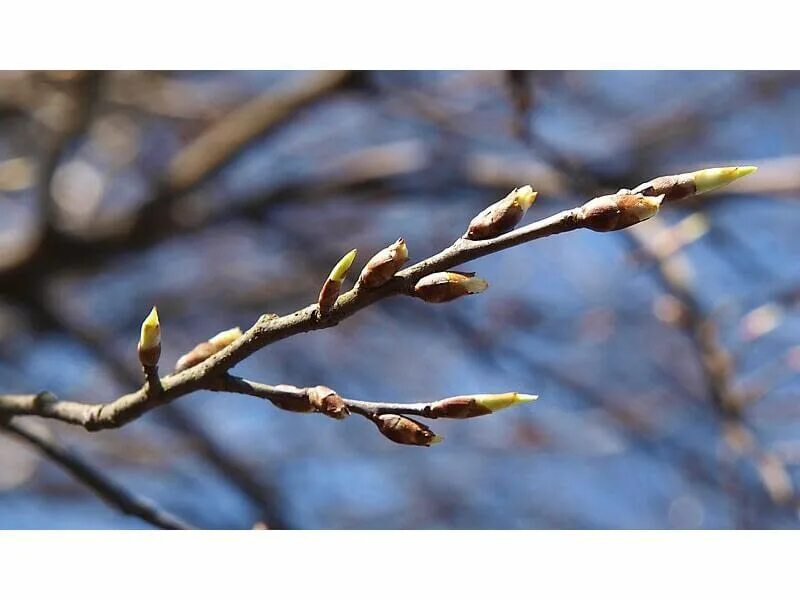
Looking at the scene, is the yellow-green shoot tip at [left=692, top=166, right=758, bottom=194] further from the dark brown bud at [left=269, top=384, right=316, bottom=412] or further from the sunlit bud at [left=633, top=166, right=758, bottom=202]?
the dark brown bud at [left=269, top=384, right=316, bottom=412]

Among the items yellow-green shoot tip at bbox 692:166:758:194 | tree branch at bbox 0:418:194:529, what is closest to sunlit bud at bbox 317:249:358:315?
yellow-green shoot tip at bbox 692:166:758:194

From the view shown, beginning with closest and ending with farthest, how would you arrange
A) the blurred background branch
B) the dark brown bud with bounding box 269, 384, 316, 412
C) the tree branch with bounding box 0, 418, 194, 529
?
the dark brown bud with bounding box 269, 384, 316, 412
the tree branch with bounding box 0, 418, 194, 529
the blurred background branch

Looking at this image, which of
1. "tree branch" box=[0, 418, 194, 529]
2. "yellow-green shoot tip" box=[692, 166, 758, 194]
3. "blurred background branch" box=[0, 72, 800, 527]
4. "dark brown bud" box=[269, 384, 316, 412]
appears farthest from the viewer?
"blurred background branch" box=[0, 72, 800, 527]

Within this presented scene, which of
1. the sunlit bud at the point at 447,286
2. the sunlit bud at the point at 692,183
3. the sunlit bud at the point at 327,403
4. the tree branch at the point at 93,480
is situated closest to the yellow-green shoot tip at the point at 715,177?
the sunlit bud at the point at 692,183

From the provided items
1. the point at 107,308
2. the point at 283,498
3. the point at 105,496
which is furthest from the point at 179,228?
the point at 105,496

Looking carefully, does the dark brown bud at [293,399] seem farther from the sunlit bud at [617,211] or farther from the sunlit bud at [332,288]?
the sunlit bud at [617,211]
